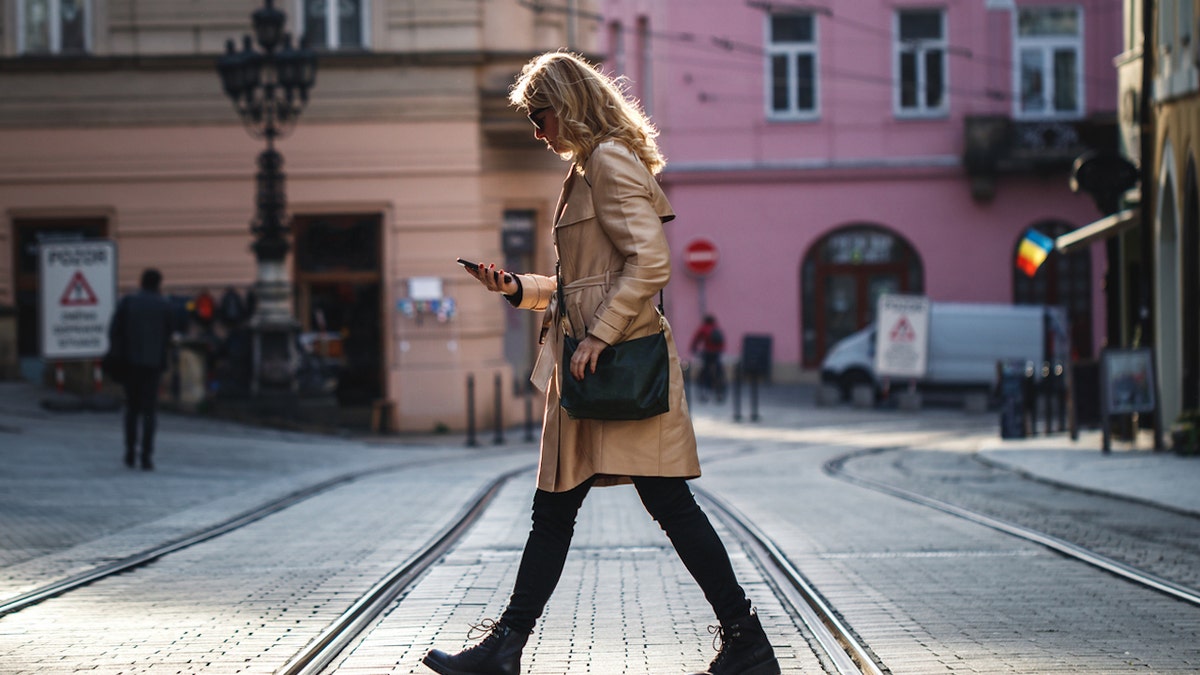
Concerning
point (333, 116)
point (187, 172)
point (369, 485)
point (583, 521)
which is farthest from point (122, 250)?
point (583, 521)

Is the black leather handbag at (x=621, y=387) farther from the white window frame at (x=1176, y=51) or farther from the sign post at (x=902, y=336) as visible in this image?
the sign post at (x=902, y=336)

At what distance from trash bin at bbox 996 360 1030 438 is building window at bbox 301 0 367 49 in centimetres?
1013

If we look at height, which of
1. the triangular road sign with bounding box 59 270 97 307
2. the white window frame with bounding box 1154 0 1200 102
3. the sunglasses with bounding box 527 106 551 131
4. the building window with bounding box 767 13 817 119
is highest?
the building window with bounding box 767 13 817 119

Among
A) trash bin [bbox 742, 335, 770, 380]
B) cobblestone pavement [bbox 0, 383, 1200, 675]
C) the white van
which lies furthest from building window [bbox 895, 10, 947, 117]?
cobblestone pavement [bbox 0, 383, 1200, 675]

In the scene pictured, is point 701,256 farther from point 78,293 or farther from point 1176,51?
point 78,293

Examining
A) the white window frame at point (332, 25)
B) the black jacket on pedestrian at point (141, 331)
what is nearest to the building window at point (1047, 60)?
the white window frame at point (332, 25)

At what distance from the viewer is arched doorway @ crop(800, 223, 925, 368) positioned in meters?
35.4

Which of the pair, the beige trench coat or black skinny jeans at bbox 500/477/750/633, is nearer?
the beige trench coat

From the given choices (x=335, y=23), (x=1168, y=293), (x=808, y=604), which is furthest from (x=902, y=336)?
(x=808, y=604)

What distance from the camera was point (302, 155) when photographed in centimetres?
2411

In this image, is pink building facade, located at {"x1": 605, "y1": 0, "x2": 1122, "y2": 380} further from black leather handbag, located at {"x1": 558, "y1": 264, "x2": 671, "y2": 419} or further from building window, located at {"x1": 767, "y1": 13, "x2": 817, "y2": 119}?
black leather handbag, located at {"x1": 558, "y1": 264, "x2": 671, "y2": 419}

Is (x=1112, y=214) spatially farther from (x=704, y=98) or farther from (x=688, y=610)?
(x=704, y=98)

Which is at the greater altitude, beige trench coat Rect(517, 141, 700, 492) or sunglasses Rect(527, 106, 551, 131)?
sunglasses Rect(527, 106, 551, 131)

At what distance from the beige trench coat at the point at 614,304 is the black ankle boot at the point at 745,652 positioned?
0.48 metres
